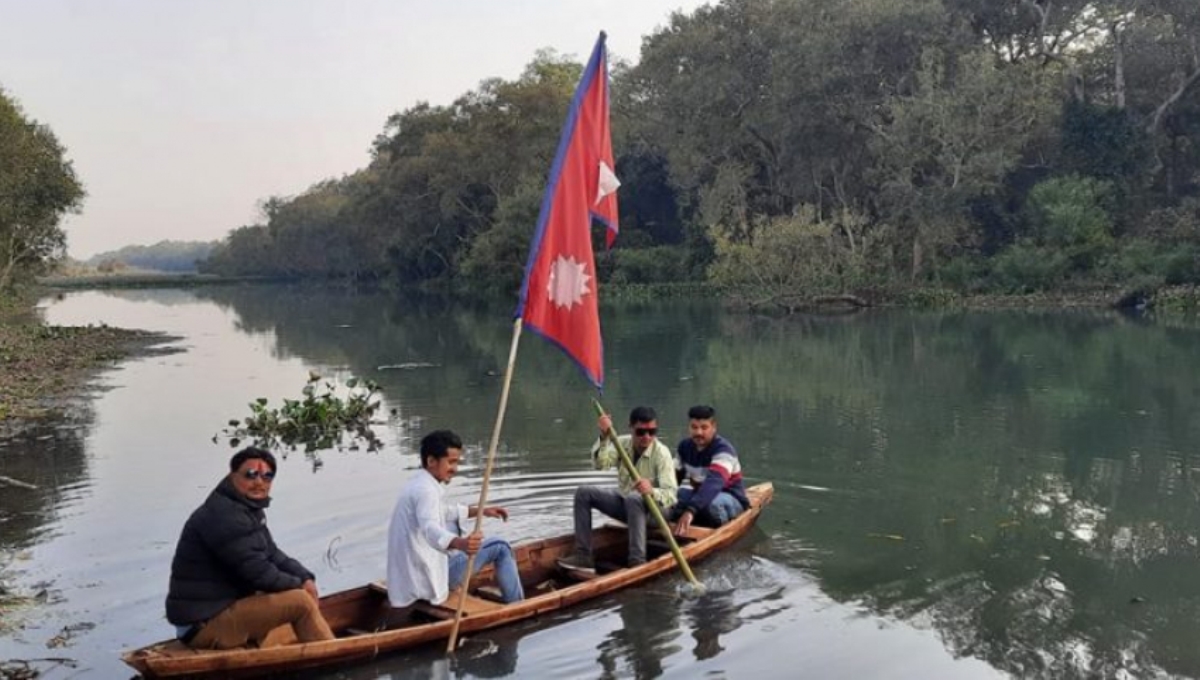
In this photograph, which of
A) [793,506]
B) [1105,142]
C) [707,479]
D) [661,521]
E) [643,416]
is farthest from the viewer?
[1105,142]

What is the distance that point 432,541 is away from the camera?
693 centimetres

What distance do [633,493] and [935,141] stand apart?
35256 mm

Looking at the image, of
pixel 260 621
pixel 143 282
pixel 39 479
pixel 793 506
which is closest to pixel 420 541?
pixel 260 621

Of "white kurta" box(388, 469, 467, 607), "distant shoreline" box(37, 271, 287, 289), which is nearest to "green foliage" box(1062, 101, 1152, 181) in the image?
"white kurta" box(388, 469, 467, 607)

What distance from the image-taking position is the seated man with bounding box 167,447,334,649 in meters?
6.08

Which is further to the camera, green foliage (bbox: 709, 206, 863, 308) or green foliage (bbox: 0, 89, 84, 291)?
green foliage (bbox: 709, 206, 863, 308)

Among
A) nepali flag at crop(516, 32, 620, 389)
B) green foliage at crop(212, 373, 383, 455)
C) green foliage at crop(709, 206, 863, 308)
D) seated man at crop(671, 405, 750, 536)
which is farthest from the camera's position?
green foliage at crop(709, 206, 863, 308)

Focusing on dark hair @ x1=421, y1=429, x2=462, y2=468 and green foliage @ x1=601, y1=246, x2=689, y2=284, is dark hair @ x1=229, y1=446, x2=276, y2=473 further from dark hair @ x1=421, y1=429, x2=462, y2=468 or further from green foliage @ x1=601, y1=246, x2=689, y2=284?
green foliage @ x1=601, y1=246, x2=689, y2=284

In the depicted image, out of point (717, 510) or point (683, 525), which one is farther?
point (717, 510)

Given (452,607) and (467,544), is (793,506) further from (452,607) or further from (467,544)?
(467,544)

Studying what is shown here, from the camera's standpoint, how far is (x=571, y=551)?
873cm

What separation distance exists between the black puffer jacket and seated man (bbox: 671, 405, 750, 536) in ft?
12.4

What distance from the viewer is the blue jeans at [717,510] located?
9.34 meters

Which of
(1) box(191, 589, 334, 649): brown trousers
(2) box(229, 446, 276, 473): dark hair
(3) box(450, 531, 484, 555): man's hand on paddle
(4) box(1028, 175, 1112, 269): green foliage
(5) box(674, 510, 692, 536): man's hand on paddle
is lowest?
(5) box(674, 510, 692, 536): man's hand on paddle
